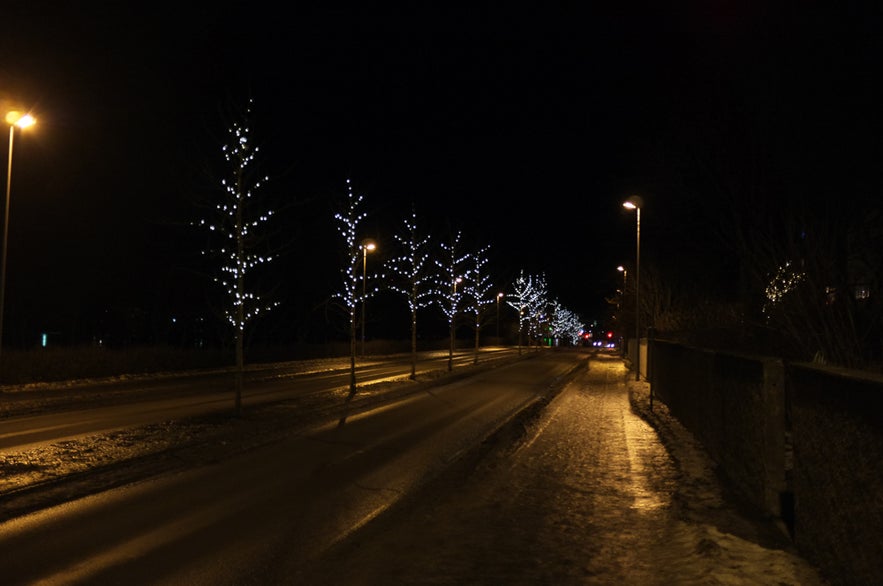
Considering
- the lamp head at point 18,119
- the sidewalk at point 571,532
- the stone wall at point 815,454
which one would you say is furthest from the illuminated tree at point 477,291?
the stone wall at point 815,454

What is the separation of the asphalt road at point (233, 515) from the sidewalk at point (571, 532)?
541mm

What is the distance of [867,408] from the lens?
5.04 metres

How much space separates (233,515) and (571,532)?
3686mm

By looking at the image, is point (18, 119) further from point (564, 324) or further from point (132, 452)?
point (564, 324)

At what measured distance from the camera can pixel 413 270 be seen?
30375 mm

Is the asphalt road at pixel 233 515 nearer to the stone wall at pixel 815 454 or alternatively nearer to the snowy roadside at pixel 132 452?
the snowy roadside at pixel 132 452

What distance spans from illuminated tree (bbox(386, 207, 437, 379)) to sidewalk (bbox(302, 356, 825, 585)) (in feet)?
60.0

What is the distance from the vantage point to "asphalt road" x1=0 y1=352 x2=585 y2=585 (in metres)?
6.35

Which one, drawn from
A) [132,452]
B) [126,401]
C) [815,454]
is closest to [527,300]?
[126,401]

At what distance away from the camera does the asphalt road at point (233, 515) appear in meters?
6.35

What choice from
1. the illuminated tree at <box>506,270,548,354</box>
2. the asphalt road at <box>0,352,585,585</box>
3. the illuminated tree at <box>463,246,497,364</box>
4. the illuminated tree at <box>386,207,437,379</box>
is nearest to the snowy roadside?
the asphalt road at <box>0,352,585,585</box>

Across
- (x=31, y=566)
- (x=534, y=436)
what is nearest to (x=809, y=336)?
(x=534, y=436)

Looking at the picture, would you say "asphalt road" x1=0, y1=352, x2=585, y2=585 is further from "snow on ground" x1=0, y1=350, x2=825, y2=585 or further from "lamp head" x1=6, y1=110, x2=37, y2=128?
"lamp head" x1=6, y1=110, x2=37, y2=128

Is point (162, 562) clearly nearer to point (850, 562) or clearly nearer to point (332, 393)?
point (850, 562)
